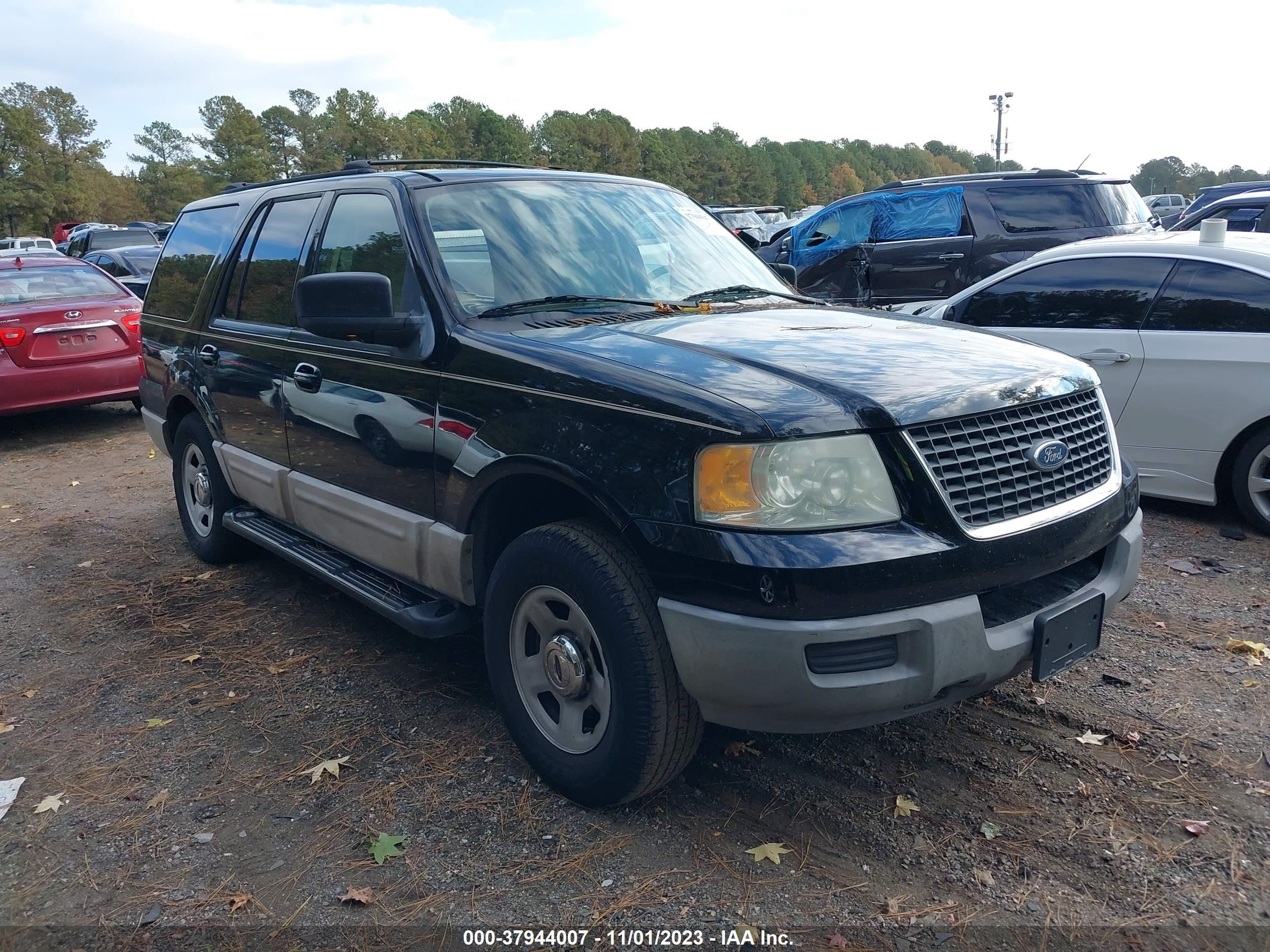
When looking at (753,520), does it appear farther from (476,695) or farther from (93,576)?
(93,576)

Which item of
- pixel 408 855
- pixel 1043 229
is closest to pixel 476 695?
pixel 408 855

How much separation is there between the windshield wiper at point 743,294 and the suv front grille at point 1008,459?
53.7 inches

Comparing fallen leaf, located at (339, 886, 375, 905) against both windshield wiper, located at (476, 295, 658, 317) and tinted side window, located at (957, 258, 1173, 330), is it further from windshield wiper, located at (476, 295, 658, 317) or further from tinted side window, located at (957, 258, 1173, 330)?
tinted side window, located at (957, 258, 1173, 330)

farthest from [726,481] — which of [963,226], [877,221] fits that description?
[877,221]

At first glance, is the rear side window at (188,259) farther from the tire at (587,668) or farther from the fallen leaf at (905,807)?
the fallen leaf at (905,807)

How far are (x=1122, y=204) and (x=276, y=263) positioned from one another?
902 centimetres

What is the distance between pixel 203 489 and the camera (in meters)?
5.52

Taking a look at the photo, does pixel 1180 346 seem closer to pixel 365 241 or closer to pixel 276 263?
pixel 365 241

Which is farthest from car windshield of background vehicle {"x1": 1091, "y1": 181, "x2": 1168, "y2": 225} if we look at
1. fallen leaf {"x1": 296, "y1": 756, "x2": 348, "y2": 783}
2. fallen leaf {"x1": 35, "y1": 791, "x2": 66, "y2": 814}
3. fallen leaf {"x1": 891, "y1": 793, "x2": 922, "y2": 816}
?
fallen leaf {"x1": 35, "y1": 791, "x2": 66, "y2": 814}

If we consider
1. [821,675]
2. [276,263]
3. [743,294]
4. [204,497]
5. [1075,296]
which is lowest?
[204,497]

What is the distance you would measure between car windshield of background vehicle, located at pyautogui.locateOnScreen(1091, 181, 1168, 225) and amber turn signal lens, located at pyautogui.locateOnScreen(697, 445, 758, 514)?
30.3 ft

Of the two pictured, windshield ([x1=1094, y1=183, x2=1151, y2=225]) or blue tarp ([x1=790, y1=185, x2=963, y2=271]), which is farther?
blue tarp ([x1=790, y1=185, x2=963, y2=271])

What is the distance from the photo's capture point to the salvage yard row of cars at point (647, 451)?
2518 mm

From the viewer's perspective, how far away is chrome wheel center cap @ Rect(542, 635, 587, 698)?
9.53 feet
